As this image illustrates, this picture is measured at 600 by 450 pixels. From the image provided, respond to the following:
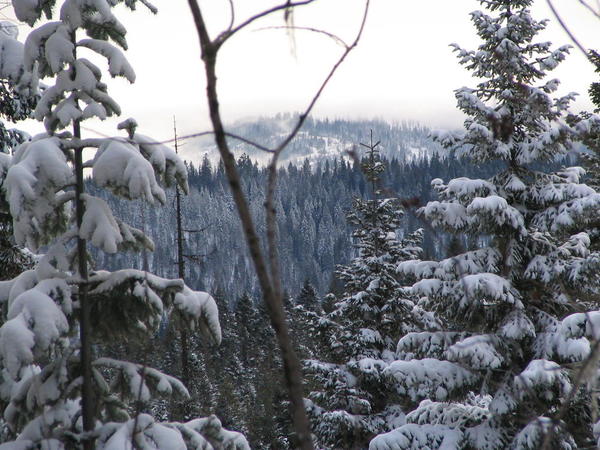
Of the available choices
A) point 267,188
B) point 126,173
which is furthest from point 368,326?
point 267,188

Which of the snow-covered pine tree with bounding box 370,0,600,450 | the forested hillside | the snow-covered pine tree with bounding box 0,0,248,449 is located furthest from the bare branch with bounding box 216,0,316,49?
the forested hillside

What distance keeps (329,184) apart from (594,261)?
569ft

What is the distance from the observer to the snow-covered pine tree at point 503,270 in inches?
297

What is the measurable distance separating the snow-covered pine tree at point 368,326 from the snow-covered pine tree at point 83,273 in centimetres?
898

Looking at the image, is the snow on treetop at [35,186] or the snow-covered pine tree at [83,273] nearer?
the snow on treetop at [35,186]

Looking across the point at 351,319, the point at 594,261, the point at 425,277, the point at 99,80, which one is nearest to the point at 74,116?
the point at 99,80

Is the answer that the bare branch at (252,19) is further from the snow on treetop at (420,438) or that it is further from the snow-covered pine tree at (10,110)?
the snow on treetop at (420,438)

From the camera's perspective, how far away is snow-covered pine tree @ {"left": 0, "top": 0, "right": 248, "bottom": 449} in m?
3.46

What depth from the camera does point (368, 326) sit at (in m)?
13.9

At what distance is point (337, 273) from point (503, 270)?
669 centimetres

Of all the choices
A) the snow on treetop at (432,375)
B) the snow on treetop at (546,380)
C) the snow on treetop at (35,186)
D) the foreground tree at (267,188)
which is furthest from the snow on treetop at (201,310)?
the snow on treetop at (432,375)

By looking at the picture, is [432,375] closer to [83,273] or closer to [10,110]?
[83,273]

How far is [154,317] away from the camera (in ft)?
12.9

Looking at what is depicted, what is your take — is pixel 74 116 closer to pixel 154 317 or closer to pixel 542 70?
pixel 154 317
